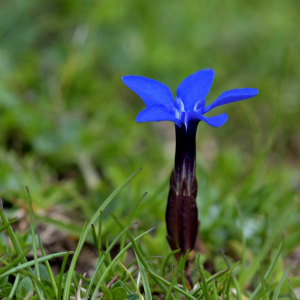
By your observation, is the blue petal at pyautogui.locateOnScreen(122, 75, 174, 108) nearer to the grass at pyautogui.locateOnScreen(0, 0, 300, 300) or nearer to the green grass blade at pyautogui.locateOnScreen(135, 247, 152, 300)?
the grass at pyautogui.locateOnScreen(0, 0, 300, 300)

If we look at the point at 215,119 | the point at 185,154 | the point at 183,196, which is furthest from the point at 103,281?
the point at 215,119

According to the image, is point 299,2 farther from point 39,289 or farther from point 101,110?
point 39,289

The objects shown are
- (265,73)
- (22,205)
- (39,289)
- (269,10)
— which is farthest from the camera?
(269,10)

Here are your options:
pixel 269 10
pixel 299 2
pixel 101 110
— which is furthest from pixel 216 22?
pixel 101 110

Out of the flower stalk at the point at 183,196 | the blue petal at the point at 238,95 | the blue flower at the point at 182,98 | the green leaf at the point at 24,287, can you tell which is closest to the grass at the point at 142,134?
the green leaf at the point at 24,287

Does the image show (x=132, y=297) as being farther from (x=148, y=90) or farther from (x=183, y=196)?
(x=148, y=90)

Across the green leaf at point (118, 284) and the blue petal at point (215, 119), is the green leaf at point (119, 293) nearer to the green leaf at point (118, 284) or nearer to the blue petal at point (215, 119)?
the green leaf at point (118, 284)

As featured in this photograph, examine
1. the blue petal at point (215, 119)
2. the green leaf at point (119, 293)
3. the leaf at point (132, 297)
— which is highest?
the blue petal at point (215, 119)

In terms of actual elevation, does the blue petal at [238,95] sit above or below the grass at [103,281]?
above
